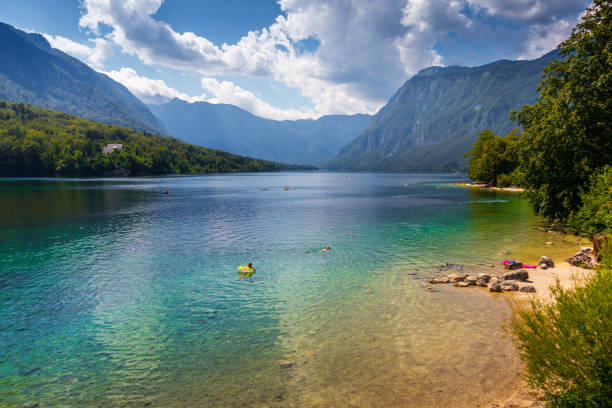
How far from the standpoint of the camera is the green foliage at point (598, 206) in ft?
105

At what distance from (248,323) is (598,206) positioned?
38051 mm

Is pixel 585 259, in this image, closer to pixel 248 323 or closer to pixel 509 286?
pixel 509 286

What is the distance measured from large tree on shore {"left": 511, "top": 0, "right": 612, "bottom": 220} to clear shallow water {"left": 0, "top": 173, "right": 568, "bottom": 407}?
859 centimetres

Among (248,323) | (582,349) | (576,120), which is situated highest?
(576,120)

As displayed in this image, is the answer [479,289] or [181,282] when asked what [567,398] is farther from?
[181,282]

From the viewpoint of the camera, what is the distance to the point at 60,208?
8031 cm

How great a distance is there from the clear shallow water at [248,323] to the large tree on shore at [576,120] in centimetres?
859

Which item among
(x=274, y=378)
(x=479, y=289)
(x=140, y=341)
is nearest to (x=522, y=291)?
(x=479, y=289)

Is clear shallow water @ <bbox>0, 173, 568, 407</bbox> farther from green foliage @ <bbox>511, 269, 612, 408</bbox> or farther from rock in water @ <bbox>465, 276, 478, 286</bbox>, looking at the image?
green foliage @ <bbox>511, 269, 612, 408</bbox>

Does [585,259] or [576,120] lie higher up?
[576,120]

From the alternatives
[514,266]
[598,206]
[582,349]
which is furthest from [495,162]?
[582,349]

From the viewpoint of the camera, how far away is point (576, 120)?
40.1 metres

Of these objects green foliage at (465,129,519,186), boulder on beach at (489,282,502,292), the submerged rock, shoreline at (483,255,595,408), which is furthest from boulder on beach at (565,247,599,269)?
green foliage at (465,129,519,186)

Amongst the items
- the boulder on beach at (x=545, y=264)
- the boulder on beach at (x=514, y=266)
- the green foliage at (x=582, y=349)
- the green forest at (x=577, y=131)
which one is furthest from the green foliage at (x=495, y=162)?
the green foliage at (x=582, y=349)
